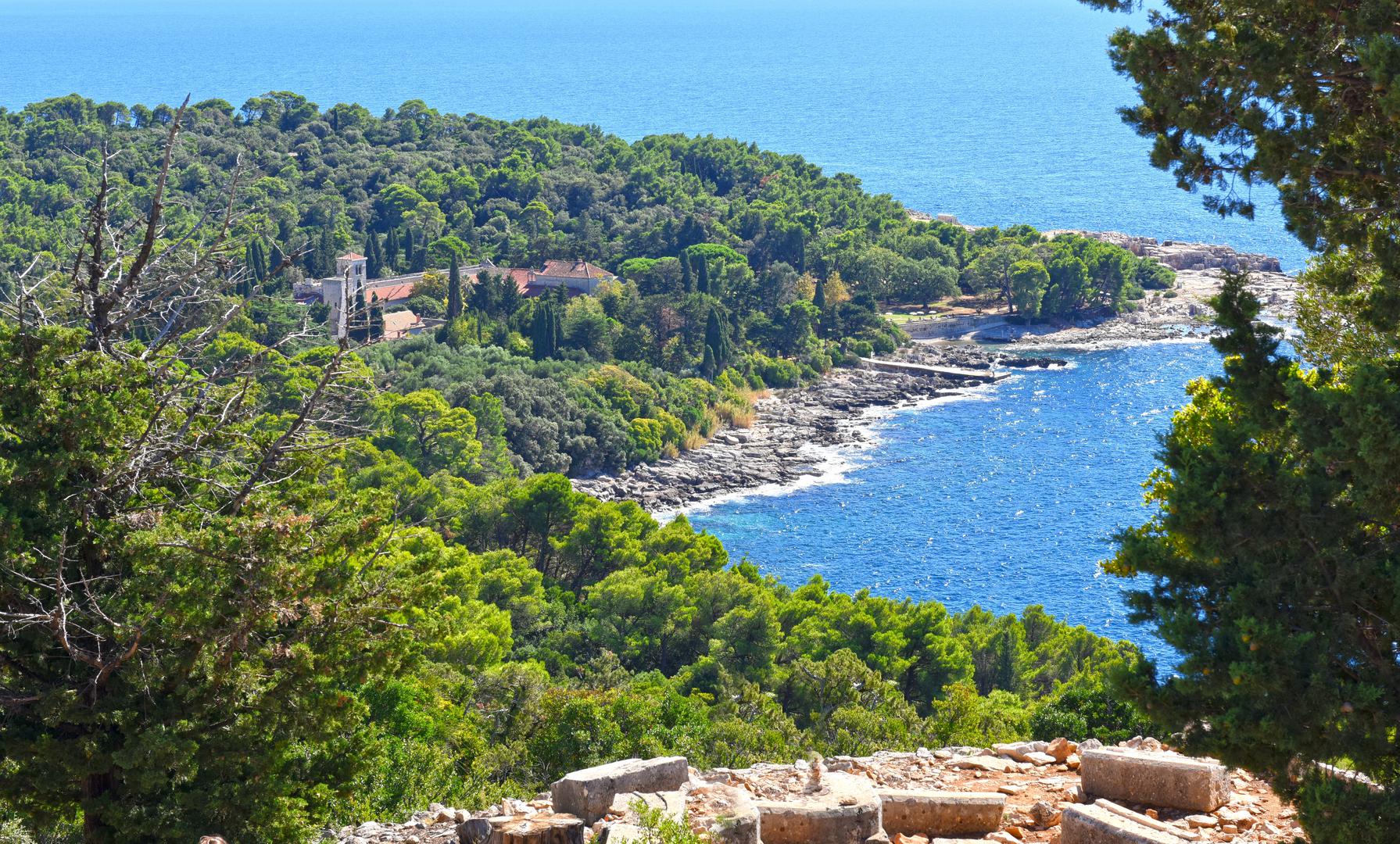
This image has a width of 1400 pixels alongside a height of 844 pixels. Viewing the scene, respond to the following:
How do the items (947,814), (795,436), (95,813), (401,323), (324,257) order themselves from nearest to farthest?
(95,813)
(947,814)
(795,436)
(401,323)
(324,257)

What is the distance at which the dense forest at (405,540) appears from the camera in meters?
11.0

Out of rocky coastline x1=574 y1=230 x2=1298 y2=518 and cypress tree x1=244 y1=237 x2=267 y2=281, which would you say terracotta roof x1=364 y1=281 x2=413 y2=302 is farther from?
rocky coastline x1=574 y1=230 x2=1298 y2=518

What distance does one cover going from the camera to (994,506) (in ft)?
187

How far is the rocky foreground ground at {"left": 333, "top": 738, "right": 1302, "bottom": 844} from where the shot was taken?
10312 mm

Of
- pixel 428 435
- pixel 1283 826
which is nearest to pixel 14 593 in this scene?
pixel 1283 826

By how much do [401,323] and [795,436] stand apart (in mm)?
20726

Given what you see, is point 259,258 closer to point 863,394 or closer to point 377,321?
point 863,394

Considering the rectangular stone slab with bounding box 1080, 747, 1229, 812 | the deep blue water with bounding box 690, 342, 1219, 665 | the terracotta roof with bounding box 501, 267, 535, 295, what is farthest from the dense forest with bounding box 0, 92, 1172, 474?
the rectangular stone slab with bounding box 1080, 747, 1229, 812

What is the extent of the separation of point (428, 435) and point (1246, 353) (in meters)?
44.4

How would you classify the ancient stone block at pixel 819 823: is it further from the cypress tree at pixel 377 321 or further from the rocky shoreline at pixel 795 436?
the rocky shoreline at pixel 795 436

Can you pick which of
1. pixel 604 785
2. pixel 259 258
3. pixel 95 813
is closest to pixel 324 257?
pixel 259 258

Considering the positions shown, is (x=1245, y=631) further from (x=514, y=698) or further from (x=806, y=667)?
(x=806, y=667)

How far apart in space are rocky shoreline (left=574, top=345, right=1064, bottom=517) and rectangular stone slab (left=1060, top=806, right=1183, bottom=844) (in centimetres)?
4411

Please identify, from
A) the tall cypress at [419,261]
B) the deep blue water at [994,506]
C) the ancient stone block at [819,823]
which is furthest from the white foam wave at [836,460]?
the ancient stone block at [819,823]
